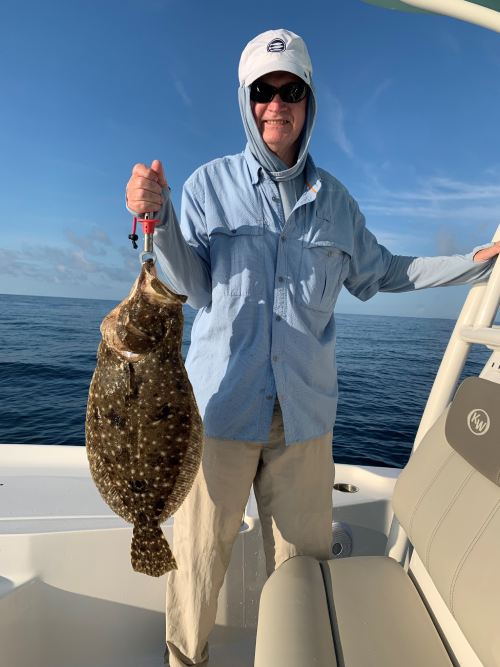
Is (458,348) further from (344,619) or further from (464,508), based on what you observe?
(344,619)

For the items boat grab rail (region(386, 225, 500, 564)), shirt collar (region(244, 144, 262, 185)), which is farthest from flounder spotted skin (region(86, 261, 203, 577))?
boat grab rail (region(386, 225, 500, 564))

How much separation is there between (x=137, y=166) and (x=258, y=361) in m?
0.92

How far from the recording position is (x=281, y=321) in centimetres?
200

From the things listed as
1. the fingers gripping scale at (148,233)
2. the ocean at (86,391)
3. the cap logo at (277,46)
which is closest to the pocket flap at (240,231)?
the fingers gripping scale at (148,233)

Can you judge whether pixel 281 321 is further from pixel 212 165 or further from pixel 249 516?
pixel 249 516

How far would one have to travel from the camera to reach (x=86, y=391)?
13414 millimetres

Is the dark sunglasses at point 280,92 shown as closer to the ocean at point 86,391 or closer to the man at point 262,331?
the man at point 262,331

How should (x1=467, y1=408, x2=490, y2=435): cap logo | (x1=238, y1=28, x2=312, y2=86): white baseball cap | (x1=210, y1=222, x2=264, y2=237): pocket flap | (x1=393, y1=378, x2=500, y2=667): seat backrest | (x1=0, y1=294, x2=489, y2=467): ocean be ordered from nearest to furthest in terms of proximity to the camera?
(x1=393, y1=378, x2=500, y2=667): seat backrest, (x1=467, y1=408, x2=490, y2=435): cap logo, (x1=238, y1=28, x2=312, y2=86): white baseball cap, (x1=210, y1=222, x2=264, y2=237): pocket flap, (x1=0, y1=294, x2=489, y2=467): ocean

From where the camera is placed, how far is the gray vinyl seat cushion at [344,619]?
1.57 m

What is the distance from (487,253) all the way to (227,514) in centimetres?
177

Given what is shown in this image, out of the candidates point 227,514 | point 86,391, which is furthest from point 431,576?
point 86,391

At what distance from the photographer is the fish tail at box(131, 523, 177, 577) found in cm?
171

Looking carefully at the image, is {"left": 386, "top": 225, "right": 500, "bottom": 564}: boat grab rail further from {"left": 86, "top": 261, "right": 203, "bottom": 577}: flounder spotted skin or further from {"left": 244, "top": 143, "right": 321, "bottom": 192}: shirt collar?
{"left": 86, "top": 261, "right": 203, "bottom": 577}: flounder spotted skin

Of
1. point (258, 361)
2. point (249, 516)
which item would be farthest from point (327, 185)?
point (249, 516)
